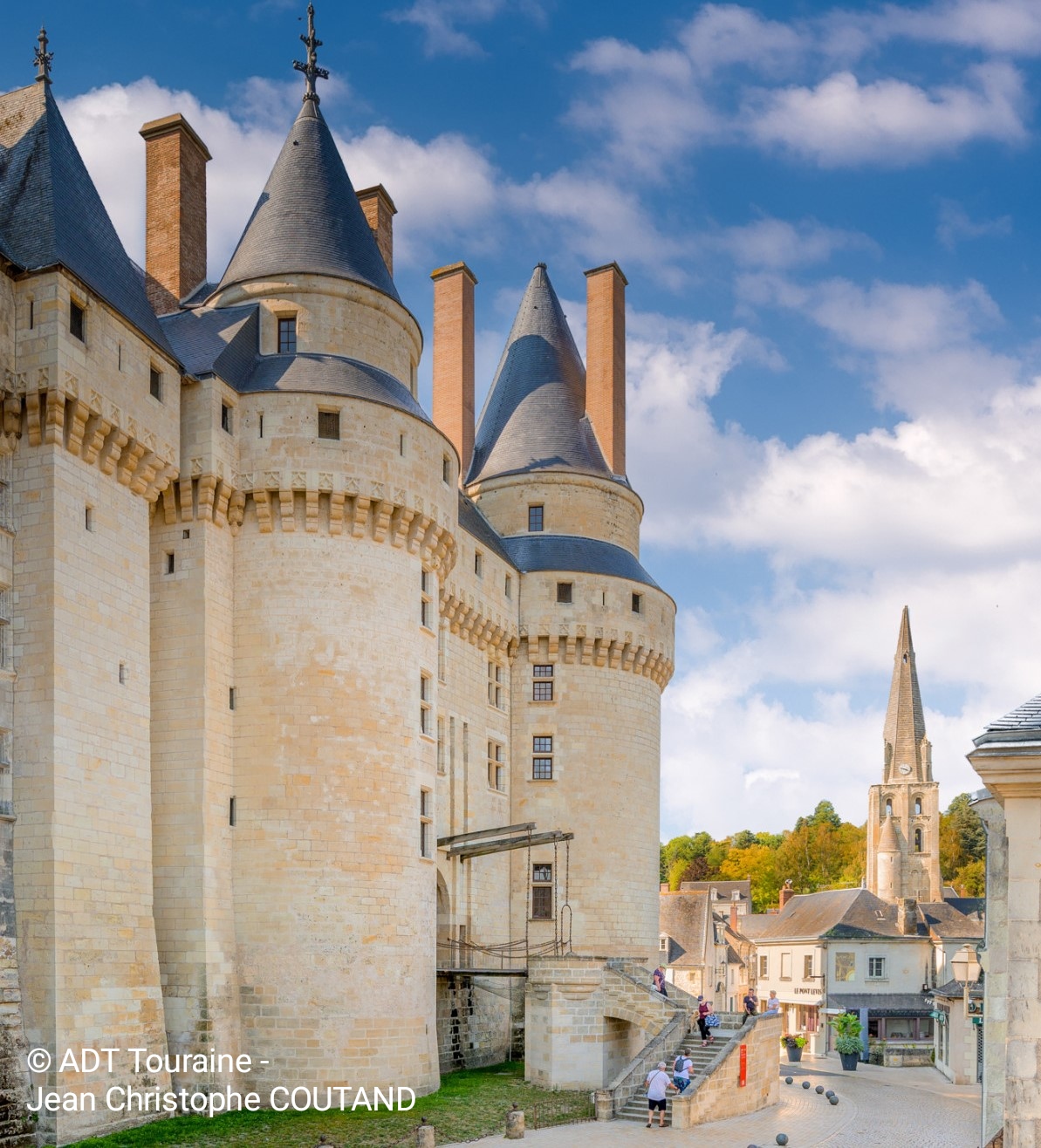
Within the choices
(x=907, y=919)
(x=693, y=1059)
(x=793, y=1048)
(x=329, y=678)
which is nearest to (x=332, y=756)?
(x=329, y=678)

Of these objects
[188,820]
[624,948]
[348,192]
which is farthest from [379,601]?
[624,948]

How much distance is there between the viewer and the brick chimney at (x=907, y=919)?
59.2 m

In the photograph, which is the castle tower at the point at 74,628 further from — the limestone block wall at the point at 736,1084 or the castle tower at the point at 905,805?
the castle tower at the point at 905,805

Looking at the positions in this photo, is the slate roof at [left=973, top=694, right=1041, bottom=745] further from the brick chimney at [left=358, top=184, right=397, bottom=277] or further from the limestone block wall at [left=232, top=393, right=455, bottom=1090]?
the brick chimney at [left=358, top=184, right=397, bottom=277]

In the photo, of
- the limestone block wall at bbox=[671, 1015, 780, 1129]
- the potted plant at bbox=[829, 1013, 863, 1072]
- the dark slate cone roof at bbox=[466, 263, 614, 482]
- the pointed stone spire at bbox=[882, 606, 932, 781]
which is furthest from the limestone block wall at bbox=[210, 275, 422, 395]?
the pointed stone spire at bbox=[882, 606, 932, 781]

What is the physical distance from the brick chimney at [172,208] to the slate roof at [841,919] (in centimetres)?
4188

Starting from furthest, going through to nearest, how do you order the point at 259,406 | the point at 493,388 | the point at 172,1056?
the point at 493,388 < the point at 259,406 < the point at 172,1056

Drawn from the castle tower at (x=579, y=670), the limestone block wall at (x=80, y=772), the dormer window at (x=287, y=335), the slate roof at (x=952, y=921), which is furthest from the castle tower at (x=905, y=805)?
the limestone block wall at (x=80, y=772)

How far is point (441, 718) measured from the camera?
104 ft

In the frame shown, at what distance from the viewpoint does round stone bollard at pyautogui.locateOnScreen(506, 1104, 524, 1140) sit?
22.5 m

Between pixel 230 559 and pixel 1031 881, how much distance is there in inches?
653

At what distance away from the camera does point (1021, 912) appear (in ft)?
39.6

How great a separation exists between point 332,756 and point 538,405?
17429 millimetres

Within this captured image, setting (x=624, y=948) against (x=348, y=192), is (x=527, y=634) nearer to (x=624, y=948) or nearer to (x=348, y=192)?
(x=624, y=948)
